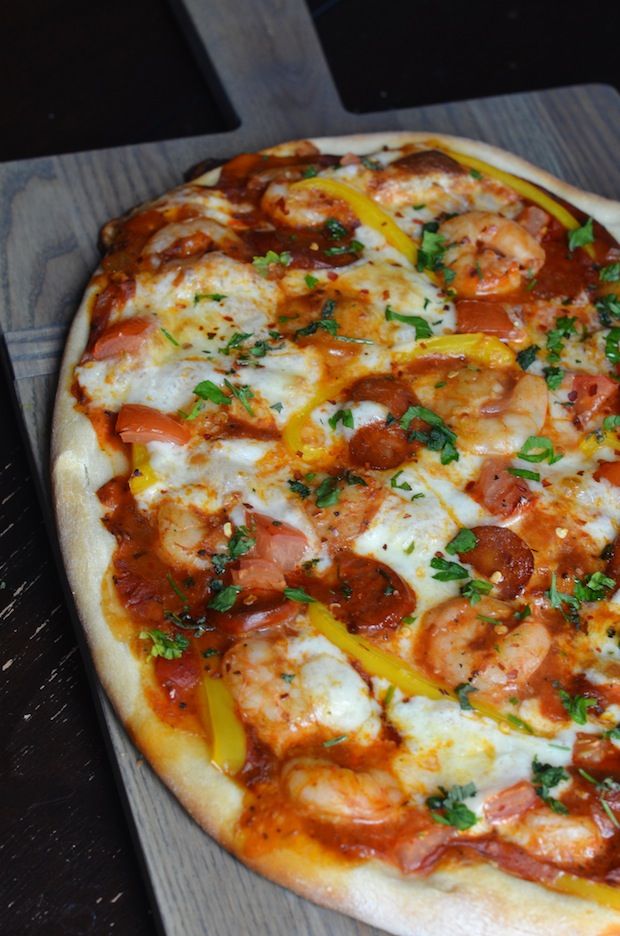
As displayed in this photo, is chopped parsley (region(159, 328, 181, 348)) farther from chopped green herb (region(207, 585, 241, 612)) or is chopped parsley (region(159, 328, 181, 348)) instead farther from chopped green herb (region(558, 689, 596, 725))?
chopped green herb (region(558, 689, 596, 725))

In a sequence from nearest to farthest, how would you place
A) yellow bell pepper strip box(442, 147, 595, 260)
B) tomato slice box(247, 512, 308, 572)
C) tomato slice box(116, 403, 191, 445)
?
tomato slice box(247, 512, 308, 572) → tomato slice box(116, 403, 191, 445) → yellow bell pepper strip box(442, 147, 595, 260)

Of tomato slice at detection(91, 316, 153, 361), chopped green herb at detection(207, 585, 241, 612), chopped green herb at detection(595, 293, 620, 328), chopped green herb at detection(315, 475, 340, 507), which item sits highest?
tomato slice at detection(91, 316, 153, 361)

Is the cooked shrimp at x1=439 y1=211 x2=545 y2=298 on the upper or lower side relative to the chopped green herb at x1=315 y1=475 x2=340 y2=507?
lower

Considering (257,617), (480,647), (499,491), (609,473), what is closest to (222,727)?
(257,617)

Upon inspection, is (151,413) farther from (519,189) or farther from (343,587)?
(519,189)

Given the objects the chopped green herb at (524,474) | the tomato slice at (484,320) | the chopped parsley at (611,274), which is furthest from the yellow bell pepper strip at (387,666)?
the chopped parsley at (611,274)

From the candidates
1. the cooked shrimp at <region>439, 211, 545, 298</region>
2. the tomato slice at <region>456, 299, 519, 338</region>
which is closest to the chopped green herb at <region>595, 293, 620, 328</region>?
the cooked shrimp at <region>439, 211, 545, 298</region>

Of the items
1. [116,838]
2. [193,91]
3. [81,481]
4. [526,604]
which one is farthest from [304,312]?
[193,91]
